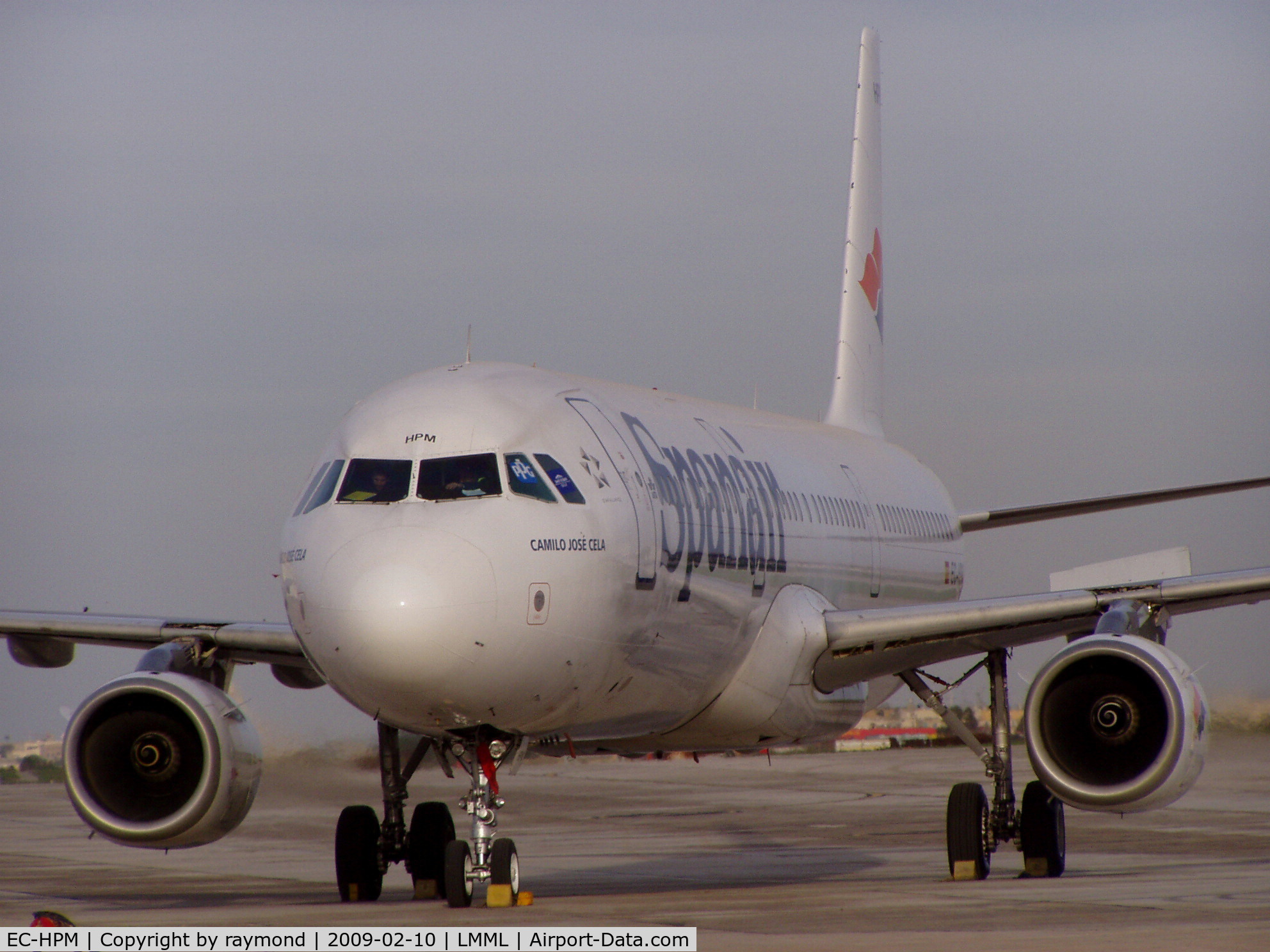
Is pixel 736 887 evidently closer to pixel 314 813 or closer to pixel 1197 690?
pixel 1197 690

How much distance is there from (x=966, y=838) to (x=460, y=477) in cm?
700

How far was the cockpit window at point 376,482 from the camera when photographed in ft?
41.2

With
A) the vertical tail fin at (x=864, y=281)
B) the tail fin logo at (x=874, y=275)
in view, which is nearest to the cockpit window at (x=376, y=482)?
the vertical tail fin at (x=864, y=281)

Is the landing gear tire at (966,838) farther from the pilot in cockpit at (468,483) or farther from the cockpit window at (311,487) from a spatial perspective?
the cockpit window at (311,487)

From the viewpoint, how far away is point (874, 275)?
2925 centimetres

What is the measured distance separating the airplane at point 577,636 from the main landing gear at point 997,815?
0.10 feet

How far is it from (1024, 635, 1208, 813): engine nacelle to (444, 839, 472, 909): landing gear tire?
4.33 meters

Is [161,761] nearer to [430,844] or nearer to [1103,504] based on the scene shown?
[430,844]

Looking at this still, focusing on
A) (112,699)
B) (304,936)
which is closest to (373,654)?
(304,936)

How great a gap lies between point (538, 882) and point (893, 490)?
7.37 metres

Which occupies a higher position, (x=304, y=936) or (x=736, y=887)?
(x=736, y=887)

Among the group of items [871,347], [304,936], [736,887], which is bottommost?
[304,936]

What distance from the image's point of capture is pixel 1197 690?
14312 millimetres

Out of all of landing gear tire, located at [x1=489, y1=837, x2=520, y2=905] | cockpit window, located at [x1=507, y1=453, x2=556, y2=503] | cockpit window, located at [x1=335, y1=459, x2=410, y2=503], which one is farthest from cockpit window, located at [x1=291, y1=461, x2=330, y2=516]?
landing gear tire, located at [x1=489, y1=837, x2=520, y2=905]
